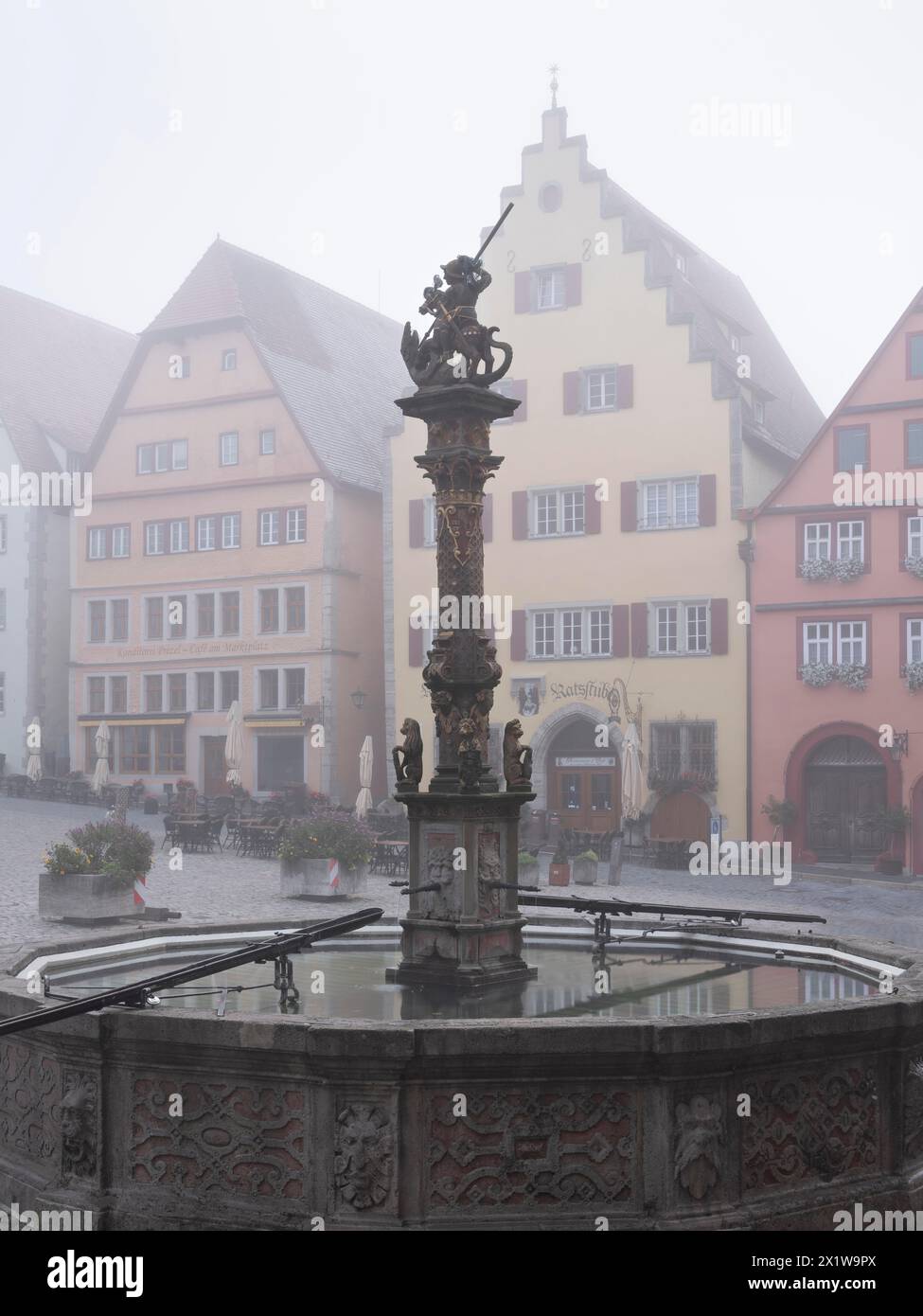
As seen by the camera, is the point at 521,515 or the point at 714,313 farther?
the point at 714,313

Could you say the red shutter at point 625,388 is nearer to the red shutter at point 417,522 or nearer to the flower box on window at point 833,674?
the red shutter at point 417,522

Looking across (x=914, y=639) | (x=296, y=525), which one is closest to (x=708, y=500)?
(x=914, y=639)

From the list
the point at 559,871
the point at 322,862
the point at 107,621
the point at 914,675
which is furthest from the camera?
the point at 107,621

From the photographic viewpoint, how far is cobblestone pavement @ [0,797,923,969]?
2061cm

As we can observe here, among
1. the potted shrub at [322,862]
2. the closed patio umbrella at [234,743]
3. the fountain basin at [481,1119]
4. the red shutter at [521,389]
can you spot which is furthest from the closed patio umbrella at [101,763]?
the fountain basin at [481,1119]

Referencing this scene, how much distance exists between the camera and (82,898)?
19203 millimetres

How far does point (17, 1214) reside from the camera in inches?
324

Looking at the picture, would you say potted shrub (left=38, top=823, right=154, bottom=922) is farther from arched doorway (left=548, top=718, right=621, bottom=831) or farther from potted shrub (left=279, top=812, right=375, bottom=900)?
arched doorway (left=548, top=718, right=621, bottom=831)

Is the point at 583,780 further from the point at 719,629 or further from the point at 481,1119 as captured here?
the point at 481,1119

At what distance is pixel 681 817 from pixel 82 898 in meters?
17.1

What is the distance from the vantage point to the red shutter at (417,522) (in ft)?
A: 124

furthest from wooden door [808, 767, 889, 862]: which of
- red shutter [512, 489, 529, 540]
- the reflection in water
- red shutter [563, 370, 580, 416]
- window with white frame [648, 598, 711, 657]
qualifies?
the reflection in water

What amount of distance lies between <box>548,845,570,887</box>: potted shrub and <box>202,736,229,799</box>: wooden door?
17660mm

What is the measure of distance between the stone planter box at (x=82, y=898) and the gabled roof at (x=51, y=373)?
29105 millimetres
